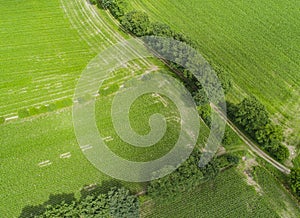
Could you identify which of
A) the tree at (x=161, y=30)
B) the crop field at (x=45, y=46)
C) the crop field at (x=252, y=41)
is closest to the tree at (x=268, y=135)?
the crop field at (x=252, y=41)

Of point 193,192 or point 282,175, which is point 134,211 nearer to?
point 193,192

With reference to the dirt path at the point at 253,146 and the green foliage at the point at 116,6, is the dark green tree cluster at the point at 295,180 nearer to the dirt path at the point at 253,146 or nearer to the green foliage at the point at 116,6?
the dirt path at the point at 253,146

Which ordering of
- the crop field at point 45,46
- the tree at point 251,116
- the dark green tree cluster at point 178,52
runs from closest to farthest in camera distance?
1. the tree at point 251,116
2. the dark green tree cluster at point 178,52
3. the crop field at point 45,46

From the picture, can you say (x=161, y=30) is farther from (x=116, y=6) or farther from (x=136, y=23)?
(x=116, y=6)

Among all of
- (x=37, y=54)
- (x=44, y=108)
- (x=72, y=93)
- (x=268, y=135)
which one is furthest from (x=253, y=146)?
(x=37, y=54)

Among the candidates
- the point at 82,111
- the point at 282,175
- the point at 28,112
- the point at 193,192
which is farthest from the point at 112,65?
the point at 282,175

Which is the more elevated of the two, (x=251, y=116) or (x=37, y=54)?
(x=251, y=116)
